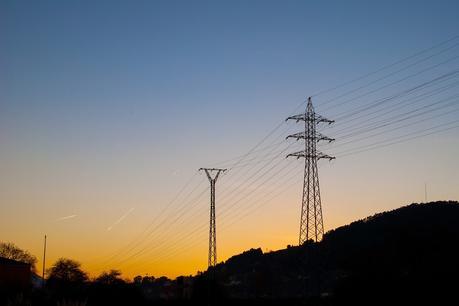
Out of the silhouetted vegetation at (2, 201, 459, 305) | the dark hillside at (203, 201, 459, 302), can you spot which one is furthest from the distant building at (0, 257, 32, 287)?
the dark hillside at (203, 201, 459, 302)

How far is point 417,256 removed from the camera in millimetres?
80500

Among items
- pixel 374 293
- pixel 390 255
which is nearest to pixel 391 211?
pixel 390 255

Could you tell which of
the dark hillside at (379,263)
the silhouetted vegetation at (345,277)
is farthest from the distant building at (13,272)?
the dark hillside at (379,263)

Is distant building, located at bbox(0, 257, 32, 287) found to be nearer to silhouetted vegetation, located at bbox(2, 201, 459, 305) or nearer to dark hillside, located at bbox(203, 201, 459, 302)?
silhouetted vegetation, located at bbox(2, 201, 459, 305)

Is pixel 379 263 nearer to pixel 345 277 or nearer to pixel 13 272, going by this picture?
pixel 345 277

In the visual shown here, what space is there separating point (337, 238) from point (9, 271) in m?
96.7

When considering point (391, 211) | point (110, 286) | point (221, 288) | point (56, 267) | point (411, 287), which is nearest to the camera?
point (411, 287)

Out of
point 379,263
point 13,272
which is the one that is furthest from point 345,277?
point 13,272

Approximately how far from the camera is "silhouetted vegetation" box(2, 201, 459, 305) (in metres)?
43.2

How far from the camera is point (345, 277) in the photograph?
46969 mm

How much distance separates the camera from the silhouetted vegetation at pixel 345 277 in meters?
43.2

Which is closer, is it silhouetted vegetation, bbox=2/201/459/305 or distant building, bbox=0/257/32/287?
silhouetted vegetation, bbox=2/201/459/305

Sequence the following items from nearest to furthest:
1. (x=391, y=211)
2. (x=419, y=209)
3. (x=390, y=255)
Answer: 1. (x=390, y=255)
2. (x=419, y=209)
3. (x=391, y=211)

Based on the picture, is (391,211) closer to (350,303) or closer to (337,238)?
(337,238)
